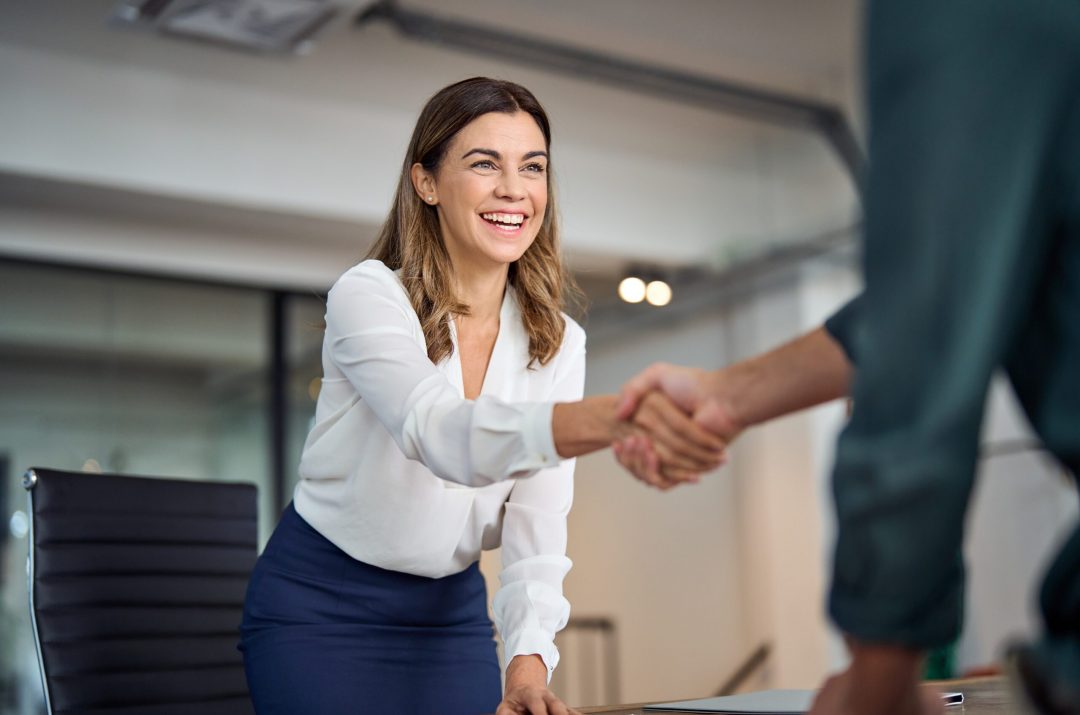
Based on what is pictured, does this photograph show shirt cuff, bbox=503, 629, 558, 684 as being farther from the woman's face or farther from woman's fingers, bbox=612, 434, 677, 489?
the woman's face

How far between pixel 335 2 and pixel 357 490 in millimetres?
2710

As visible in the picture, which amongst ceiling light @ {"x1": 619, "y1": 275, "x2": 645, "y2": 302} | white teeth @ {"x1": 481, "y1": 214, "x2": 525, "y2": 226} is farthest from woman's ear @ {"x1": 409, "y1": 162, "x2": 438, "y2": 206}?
ceiling light @ {"x1": 619, "y1": 275, "x2": 645, "y2": 302}

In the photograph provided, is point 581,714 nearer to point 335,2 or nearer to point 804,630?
point 335,2

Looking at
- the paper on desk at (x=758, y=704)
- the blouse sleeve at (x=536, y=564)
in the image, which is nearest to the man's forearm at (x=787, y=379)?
the paper on desk at (x=758, y=704)

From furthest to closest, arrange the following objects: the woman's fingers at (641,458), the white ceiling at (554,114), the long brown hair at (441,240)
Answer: the white ceiling at (554,114) < the long brown hair at (441,240) < the woman's fingers at (641,458)

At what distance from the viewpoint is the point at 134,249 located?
18.4 feet

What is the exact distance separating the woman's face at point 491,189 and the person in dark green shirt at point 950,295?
115cm

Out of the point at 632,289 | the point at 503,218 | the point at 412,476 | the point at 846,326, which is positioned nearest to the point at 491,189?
the point at 503,218

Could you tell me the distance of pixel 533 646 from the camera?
1604 millimetres

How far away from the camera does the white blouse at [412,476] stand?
4.87 feet

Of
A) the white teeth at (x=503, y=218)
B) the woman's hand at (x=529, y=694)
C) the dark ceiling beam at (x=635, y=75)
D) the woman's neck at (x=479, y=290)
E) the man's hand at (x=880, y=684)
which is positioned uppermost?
the dark ceiling beam at (x=635, y=75)

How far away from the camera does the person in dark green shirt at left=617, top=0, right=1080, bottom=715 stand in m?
0.64

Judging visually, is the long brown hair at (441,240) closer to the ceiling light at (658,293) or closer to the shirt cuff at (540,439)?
the shirt cuff at (540,439)

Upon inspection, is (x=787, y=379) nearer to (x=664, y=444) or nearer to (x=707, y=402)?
(x=707, y=402)
